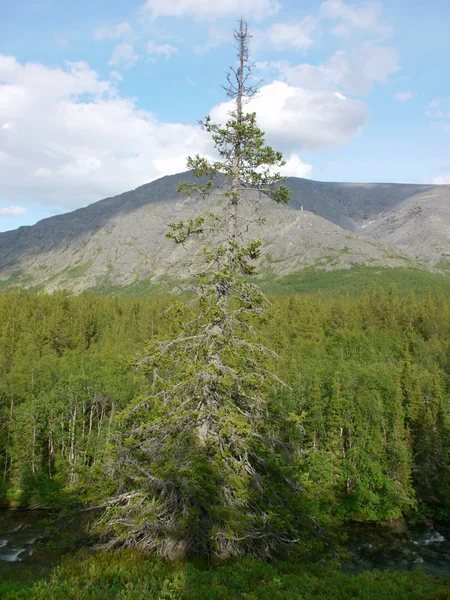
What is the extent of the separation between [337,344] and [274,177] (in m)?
66.3

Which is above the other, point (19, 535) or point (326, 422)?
point (326, 422)

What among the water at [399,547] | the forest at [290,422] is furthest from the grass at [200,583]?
the water at [399,547]

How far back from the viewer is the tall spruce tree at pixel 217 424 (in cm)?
1147

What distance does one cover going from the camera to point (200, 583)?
30.9ft

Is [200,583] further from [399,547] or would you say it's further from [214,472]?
[399,547]

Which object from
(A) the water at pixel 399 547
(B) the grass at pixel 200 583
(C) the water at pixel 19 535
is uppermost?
(B) the grass at pixel 200 583

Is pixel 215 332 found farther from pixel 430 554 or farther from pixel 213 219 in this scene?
pixel 430 554

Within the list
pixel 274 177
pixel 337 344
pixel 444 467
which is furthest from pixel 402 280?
pixel 274 177

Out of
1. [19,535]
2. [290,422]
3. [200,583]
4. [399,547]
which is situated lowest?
[399,547]

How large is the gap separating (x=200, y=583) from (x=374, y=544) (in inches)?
1196

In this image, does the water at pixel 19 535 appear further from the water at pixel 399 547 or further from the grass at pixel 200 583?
the water at pixel 399 547

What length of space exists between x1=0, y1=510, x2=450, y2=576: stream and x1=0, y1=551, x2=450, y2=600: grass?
15684 millimetres

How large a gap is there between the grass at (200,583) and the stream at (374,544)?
15.7m

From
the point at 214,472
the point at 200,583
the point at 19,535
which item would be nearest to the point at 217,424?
the point at 214,472
